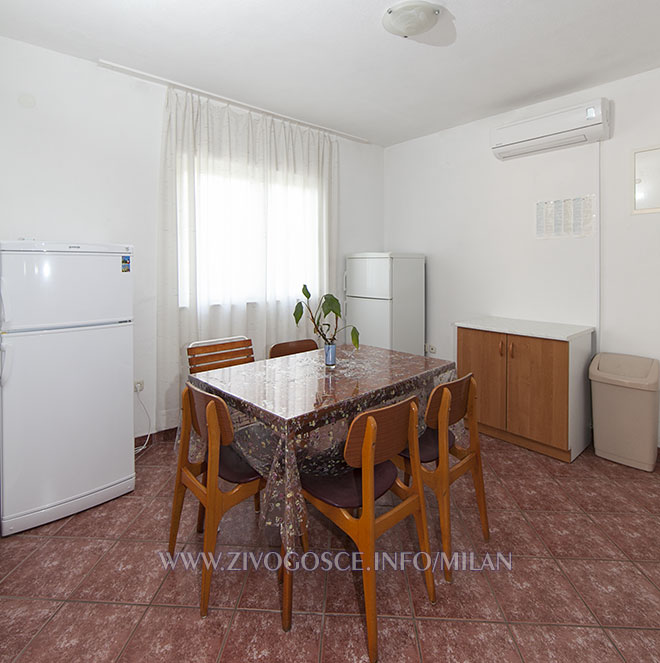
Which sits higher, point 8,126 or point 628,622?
point 8,126

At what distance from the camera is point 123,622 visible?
5.52ft

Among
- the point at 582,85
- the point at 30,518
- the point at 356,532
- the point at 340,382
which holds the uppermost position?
the point at 582,85

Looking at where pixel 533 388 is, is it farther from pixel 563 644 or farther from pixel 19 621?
pixel 19 621

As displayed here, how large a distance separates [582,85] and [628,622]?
3.47 m

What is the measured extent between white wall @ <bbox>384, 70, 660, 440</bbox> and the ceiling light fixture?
5.74 feet

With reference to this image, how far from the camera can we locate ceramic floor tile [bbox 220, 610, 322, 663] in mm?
1535

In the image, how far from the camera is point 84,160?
2924 millimetres

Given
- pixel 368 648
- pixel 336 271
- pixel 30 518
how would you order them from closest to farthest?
1. pixel 368 648
2. pixel 30 518
3. pixel 336 271

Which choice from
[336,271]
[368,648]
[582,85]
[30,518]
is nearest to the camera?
[368,648]

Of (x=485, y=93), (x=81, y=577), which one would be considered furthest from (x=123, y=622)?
(x=485, y=93)

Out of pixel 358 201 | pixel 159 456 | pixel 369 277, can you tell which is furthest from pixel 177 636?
pixel 358 201

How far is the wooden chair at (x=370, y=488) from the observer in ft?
4.96

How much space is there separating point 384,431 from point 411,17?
2159mm

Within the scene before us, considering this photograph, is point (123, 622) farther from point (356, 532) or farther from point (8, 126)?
point (8, 126)
